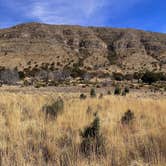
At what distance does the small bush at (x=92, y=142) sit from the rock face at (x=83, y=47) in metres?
67.5

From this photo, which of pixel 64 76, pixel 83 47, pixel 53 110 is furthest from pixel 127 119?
pixel 83 47

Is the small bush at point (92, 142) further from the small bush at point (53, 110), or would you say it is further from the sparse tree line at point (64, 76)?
the sparse tree line at point (64, 76)

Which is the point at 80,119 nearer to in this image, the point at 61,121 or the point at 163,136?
the point at 61,121

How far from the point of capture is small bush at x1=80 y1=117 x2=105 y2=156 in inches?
175

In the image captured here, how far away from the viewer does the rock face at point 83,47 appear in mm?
77812

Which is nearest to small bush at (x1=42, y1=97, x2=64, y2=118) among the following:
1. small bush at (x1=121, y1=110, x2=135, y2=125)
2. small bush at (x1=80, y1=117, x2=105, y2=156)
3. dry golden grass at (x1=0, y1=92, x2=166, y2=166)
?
dry golden grass at (x1=0, y1=92, x2=166, y2=166)

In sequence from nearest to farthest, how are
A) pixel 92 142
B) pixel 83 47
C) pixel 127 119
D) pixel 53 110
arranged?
1. pixel 92 142
2. pixel 127 119
3. pixel 53 110
4. pixel 83 47

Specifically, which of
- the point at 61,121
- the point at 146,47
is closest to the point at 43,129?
the point at 61,121

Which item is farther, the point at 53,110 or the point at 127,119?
the point at 53,110

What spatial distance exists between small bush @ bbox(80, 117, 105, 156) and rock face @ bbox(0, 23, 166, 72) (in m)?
67.5

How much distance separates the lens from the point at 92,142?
4633mm

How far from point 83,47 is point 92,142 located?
88310 millimetres

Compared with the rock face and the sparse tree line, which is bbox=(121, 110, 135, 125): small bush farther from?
the rock face

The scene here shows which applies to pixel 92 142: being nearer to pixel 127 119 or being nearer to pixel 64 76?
pixel 127 119
